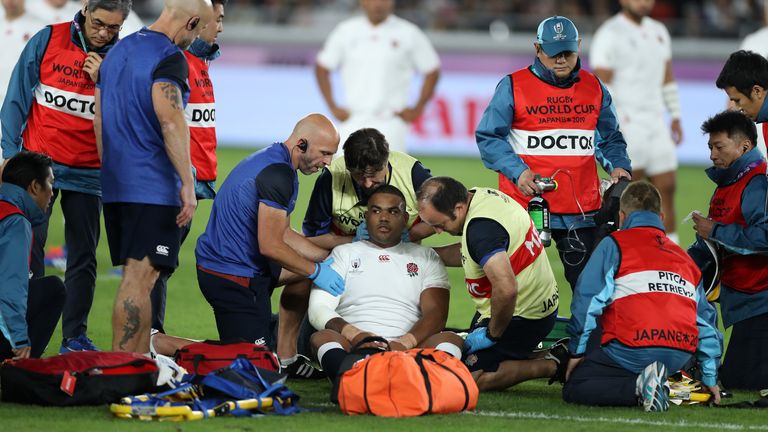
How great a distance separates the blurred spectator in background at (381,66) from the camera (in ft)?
44.8

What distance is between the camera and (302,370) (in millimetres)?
8125

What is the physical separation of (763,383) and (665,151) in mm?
5859

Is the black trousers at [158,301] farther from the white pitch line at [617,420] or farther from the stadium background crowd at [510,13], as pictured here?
the stadium background crowd at [510,13]

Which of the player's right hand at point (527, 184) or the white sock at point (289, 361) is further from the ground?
the player's right hand at point (527, 184)

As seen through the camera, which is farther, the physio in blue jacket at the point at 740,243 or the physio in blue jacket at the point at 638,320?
the physio in blue jacket at the point at 740,243

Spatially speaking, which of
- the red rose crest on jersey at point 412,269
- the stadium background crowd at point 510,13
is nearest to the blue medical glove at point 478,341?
the red rose crest on jersey at point 412,269

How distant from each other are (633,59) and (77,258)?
7049 mm

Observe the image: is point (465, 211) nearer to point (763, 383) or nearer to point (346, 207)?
point (346, 207)

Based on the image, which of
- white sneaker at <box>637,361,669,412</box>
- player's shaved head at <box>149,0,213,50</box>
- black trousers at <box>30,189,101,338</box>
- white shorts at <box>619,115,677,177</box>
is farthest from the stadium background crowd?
white sneaker at <box>637,361,669,412</box>

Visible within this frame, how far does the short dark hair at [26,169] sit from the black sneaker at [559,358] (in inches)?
125

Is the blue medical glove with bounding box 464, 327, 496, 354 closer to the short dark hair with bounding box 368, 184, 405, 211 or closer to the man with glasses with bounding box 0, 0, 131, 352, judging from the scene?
the short dark hair with bounding box 368, 184, 405, 211

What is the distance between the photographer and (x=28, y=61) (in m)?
8.54

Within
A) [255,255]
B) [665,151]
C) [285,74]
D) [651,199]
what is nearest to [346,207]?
[255,255]

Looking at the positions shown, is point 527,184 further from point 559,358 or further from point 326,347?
point 326,347
